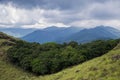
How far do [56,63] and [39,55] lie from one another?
16.0 m

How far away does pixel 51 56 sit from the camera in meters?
132

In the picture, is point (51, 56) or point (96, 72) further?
point (51, 56)

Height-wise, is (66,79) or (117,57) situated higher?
(117,57)

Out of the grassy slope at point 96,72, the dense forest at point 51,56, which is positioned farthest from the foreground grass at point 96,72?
the dense forest at point 51,56

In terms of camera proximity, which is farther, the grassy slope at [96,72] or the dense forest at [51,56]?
the dense forest at [51,56]

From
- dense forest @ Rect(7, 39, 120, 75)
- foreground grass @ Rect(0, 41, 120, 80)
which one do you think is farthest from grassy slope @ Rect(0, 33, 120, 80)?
dense forest @ Rect(7, 39, 120, 75)

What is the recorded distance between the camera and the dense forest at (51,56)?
12488 centimetres

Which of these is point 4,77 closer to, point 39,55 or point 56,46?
point 39,55

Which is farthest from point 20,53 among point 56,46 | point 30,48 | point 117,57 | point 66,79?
point 117,57

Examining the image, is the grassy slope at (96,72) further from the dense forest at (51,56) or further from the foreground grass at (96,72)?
the dense forest at (51,56)

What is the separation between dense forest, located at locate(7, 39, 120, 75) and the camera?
410 ft

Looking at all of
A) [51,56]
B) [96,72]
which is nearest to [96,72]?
[96,72]

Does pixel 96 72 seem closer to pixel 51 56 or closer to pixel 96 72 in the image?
pixel 96 72

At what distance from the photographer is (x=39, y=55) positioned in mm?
136875
